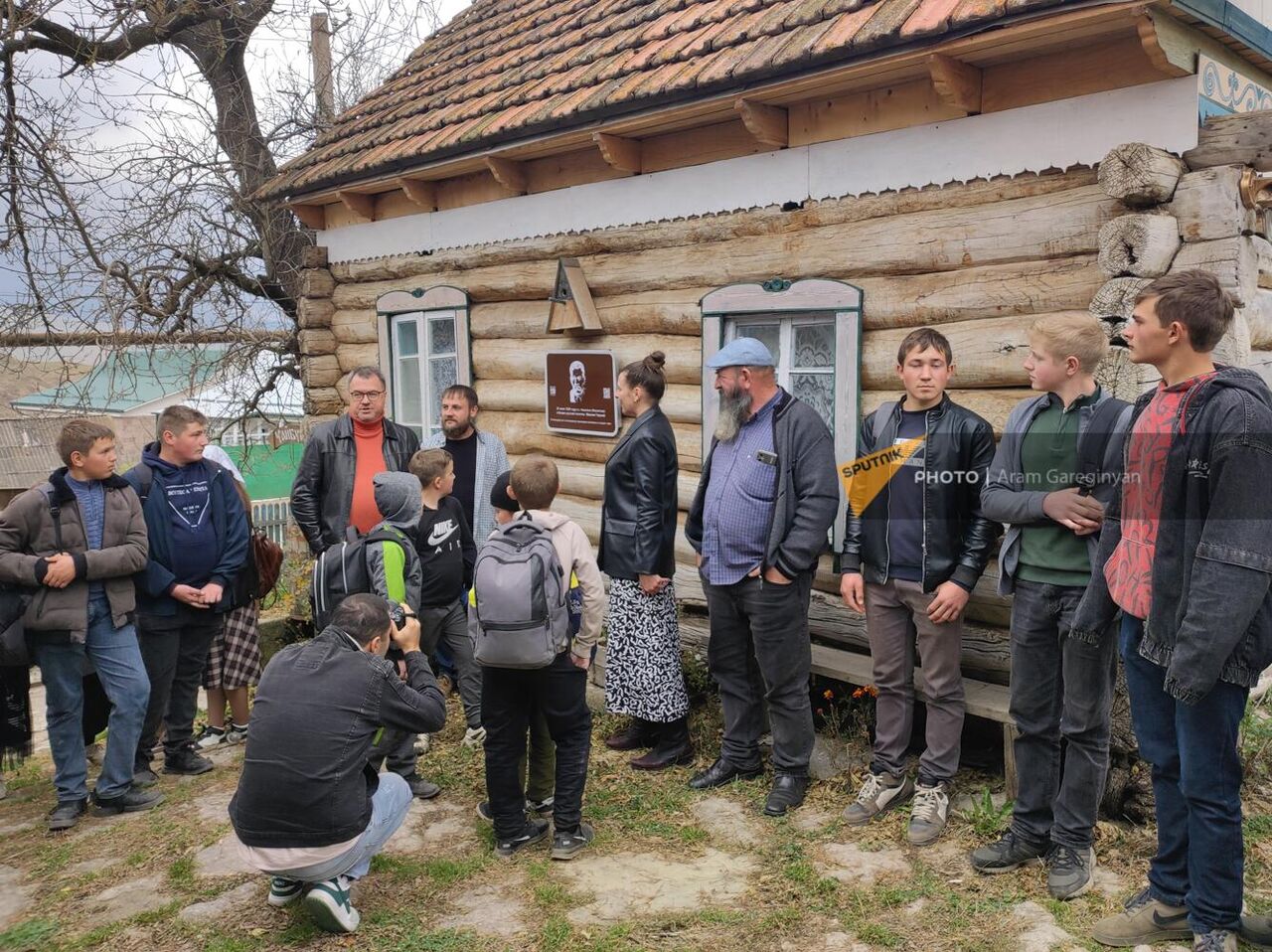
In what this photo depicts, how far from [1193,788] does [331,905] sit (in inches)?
123

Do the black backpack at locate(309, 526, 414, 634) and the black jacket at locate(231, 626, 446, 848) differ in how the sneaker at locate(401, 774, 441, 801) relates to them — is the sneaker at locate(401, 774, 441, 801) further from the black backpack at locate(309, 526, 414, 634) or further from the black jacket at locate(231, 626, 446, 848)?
the black jacket at locate(231, 626, 446, 848)

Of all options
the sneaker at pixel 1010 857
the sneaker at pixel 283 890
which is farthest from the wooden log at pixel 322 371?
the sneaker at pixel 1010 857

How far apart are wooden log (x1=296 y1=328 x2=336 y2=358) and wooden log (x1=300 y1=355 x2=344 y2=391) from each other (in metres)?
0.06

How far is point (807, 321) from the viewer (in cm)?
592

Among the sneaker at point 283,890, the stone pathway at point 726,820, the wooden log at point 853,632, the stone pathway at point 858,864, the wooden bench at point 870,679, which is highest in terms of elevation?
the wooden log at point 853,632

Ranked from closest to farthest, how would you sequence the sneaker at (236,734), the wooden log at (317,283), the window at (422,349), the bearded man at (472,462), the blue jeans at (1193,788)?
the blue jeans at (1193,788) < the bearded man at (472,462) < the sneaker at (236,734) < the window at (422,349) < the wooden log at (317,283)

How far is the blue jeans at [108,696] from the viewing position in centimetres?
512

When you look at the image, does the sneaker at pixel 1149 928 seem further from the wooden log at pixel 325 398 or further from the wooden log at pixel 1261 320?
the wooden log at pixel 325 398

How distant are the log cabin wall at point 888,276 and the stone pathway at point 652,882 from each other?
177 centimetres

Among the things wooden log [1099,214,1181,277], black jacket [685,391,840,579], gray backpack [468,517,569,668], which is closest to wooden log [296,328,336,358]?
gray backpack [468,517,569,668]

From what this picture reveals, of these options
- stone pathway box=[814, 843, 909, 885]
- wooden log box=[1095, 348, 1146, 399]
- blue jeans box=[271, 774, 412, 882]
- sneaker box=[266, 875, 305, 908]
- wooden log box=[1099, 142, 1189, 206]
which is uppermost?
wooden log box=[1099, 142, 1189, 206]

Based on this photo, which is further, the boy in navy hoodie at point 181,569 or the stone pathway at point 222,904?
the boy in navy hoodie at point 181,569

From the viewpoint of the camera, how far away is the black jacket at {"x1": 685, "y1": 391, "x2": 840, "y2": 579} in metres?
4.79

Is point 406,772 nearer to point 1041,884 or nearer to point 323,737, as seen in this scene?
point 323,737
